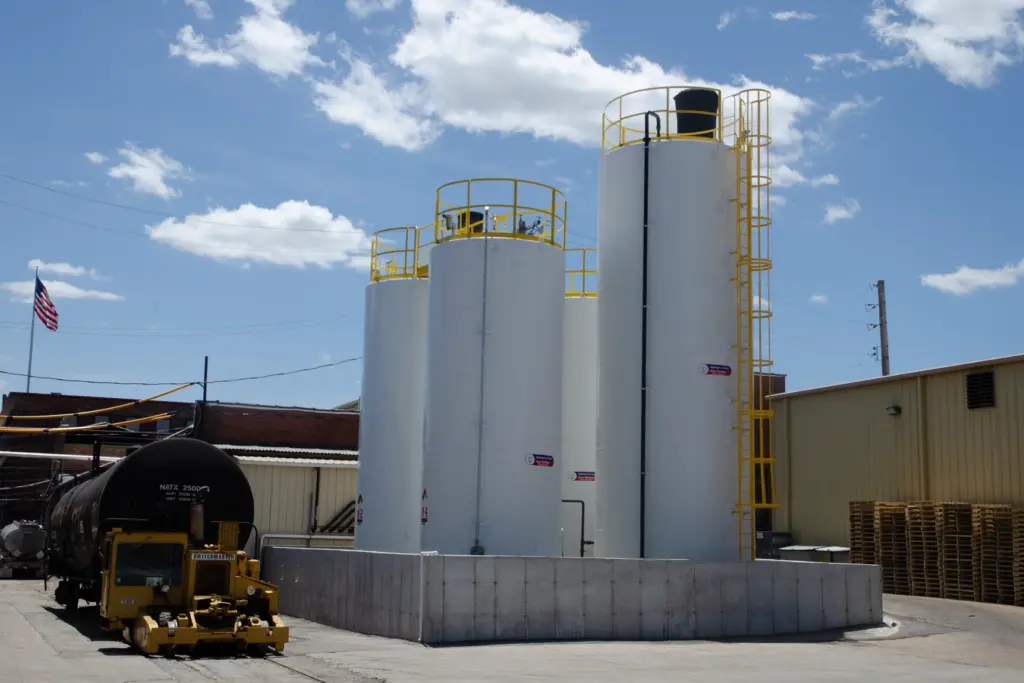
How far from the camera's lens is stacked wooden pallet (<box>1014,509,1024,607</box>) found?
22203 millimetres

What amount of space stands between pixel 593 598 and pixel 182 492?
22.8ft

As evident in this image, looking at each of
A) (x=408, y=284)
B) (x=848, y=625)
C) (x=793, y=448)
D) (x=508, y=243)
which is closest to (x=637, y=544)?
(x=848, y=625)

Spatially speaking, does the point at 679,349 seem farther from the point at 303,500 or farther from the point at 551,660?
the point at 303,500

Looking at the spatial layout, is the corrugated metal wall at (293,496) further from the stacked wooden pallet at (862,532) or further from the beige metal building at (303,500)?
the stacked wooden pallet at (862,532)

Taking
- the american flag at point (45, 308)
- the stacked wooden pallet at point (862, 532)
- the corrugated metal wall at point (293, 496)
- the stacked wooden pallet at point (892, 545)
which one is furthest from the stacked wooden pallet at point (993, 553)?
the american flag at point (45, 308)

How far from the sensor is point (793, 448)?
30.6 m

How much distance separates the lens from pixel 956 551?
24.1m

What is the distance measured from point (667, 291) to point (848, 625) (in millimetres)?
6924

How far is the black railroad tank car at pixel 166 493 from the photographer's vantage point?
55.5ft

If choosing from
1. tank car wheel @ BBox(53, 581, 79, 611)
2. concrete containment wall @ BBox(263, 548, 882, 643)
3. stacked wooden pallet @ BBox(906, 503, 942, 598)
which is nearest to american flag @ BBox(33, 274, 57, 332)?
tank car wheel @ BBox(53, 581, 79, 611)

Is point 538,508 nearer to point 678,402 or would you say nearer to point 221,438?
point 678,402

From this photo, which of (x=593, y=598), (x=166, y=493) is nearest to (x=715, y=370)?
(x=593, y=598)

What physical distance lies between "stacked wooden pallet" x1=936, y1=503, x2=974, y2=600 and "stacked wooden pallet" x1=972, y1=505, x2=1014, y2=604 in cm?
20

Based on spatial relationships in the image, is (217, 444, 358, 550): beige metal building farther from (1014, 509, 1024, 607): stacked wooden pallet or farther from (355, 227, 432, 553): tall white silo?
(1014, 509, 1024, 607): stacked wooden pallet
